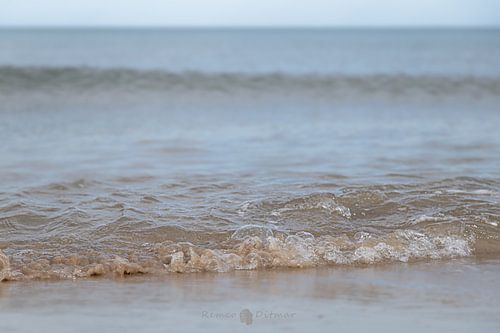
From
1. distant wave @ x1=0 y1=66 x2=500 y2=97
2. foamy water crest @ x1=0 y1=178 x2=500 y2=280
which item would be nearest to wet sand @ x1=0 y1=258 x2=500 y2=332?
foamy water crest @ x1=0 y1=178 x2=500 y2=280

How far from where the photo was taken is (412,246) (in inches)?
168

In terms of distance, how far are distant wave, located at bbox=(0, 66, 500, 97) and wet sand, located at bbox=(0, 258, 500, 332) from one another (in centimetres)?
1204

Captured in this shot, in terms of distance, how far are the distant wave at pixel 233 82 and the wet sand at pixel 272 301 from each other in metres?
12.0

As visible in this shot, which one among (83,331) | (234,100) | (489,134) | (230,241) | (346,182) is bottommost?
(83,331)

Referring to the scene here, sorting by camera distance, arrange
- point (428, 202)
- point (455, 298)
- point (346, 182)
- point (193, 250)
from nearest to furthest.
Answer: point (455, 298), point (193, 250), point (428, 202), point (346, 182)

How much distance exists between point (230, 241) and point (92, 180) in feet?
6.87

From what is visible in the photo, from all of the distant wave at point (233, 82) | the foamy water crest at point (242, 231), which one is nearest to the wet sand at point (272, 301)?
the foamy water crest at point (242, 231)

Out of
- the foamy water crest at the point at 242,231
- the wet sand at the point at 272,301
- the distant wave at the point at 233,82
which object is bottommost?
the wet sand at the point at 272,301

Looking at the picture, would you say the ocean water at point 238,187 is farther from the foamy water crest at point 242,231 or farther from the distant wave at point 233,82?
the distant wave at point 233,82

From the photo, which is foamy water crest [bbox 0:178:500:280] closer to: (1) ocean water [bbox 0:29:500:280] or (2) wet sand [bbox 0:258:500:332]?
(1) ocean water [bbox 0:29:500:280]

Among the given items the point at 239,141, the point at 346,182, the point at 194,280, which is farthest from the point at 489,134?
the point at 194,280

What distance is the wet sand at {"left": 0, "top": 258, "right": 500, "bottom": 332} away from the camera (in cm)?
296

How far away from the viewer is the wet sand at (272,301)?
296cm

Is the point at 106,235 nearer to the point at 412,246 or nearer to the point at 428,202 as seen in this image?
the point at 412,246
